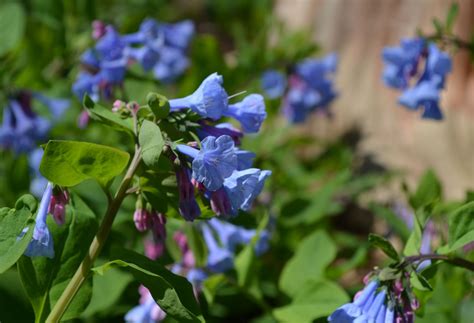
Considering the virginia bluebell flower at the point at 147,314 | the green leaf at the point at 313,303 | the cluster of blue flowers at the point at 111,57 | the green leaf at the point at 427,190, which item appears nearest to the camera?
the green leaf at the point at 313,303

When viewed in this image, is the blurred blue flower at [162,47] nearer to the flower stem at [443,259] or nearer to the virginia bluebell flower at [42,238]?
the virginia bluebell flower at [42,238]

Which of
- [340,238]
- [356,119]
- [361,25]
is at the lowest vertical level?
[340,238]

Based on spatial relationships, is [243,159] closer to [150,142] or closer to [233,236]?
[150,142]

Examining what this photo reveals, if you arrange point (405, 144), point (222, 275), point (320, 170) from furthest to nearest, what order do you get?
1. point (405, 144)
2. point (320, 170)
3. point (222, 275)

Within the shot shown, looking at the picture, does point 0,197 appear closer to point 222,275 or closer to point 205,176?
point 222,275

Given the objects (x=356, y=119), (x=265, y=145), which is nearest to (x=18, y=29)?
(x=265, y=145)

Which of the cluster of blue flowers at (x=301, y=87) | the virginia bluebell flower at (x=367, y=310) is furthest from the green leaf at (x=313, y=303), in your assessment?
the cluster of blue flowers at (x=301, y=87)
